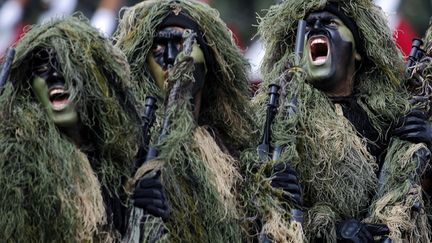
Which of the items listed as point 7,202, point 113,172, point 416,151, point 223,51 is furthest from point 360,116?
point 7,202

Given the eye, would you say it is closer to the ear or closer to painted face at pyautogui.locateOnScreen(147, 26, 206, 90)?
the ear

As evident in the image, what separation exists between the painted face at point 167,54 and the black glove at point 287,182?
50 centimetres

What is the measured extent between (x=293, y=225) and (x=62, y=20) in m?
1.31

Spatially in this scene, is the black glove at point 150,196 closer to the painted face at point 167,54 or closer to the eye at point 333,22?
the painted face at point 167,54

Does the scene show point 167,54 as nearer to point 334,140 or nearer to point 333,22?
point 334,140

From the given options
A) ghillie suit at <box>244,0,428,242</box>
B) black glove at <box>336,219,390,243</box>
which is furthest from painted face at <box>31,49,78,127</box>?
black glove at <box>336,219,390,243</box>

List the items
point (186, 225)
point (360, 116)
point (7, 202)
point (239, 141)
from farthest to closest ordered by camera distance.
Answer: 1. point (360, 116)
2. point (239, 141)
3. point (186, 225)
4. point (7, 202)

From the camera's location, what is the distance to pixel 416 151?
28.1ft

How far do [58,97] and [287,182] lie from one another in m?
1.19

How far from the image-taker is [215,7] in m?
13.5

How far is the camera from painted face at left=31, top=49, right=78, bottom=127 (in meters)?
7.36

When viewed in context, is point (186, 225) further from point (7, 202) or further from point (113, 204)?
point (7, 202)

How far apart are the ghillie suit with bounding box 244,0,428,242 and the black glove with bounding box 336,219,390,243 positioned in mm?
35

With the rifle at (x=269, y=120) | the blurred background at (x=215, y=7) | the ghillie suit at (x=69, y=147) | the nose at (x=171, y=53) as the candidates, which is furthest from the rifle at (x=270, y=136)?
the blurred background at (x=215, y=7)
